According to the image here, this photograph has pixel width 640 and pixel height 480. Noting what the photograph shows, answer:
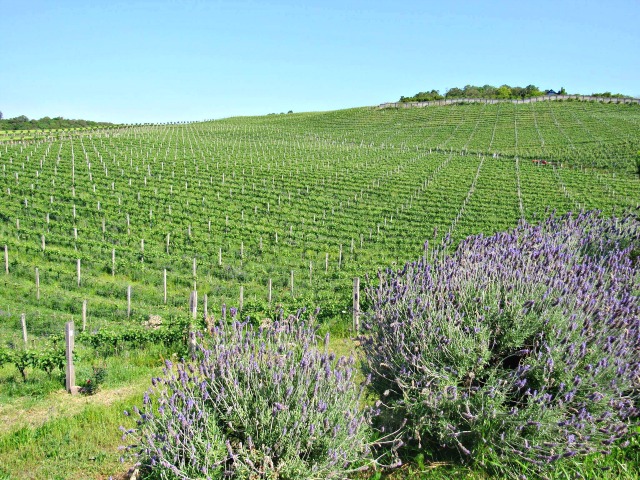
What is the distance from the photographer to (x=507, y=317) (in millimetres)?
4680

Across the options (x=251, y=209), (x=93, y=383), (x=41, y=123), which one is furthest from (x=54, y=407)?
(x=41, y=123)

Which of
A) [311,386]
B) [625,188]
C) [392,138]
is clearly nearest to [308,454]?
[311,386]

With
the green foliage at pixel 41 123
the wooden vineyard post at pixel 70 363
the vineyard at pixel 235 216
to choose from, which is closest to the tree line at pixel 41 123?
the green foliage at pixel 41 123

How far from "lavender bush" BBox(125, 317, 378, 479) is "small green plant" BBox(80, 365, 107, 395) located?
162 inches

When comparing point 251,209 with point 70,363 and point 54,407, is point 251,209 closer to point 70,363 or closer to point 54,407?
point 70,363

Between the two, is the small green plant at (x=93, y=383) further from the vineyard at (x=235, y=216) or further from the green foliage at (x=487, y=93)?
the green foliage at (x=487, y=93)

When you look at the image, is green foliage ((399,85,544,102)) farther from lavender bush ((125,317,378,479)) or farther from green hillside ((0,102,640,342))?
lavender bush ((125,317,378,479))

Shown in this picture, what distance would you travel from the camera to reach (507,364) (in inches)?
191

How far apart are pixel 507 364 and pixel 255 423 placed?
2605mm

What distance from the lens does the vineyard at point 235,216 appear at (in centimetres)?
1362

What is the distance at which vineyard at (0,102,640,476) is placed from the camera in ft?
44.7

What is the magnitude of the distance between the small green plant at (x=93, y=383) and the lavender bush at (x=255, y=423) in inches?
162

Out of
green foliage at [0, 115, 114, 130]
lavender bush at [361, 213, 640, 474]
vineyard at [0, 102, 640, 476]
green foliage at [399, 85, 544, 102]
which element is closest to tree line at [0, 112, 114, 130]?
green foliage at [0, 115, 114, 130]

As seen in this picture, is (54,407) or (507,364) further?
(54,407)
